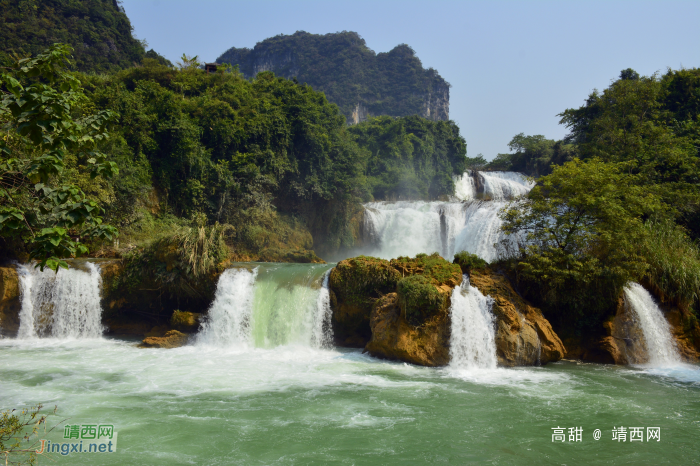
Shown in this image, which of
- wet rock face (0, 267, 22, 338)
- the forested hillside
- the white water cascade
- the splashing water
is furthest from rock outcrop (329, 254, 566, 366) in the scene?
the splashing water

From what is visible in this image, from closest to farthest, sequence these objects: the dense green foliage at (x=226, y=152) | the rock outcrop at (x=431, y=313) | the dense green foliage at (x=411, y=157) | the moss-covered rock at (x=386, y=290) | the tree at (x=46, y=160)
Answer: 1. the tree at (x=46, y=160)
2. the rock outcrop at (x=431, y=313)
3. the moss-covered rock at (x=386, y=290)
4. the dense green foliage at (x=226, y=152)
5. the dense green foliage at (x=411, y=157)

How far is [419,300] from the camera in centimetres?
1226

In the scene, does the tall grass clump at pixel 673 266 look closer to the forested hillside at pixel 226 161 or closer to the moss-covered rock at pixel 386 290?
the moss-covered rock at pixel 386 290

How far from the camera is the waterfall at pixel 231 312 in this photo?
14359 mm

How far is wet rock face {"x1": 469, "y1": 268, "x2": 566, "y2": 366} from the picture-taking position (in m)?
12.2

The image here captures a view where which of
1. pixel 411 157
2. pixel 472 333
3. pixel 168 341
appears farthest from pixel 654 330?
pixel 411 157

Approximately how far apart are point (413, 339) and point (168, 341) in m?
7.78

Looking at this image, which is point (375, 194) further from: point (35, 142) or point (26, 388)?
point (35, 142)

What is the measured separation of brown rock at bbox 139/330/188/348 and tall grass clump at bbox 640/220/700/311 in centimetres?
1485

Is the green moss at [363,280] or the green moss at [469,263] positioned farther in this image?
the green moss at [469,263]

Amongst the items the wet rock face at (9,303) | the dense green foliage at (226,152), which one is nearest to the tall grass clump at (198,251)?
the wet rock face at (9,303)

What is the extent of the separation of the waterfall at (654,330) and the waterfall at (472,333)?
4.49 meters

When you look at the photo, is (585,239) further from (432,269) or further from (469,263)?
(432,269)

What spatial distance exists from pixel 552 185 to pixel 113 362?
14.5m
